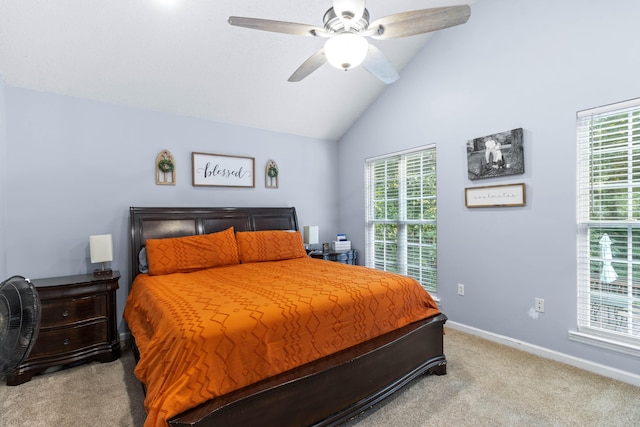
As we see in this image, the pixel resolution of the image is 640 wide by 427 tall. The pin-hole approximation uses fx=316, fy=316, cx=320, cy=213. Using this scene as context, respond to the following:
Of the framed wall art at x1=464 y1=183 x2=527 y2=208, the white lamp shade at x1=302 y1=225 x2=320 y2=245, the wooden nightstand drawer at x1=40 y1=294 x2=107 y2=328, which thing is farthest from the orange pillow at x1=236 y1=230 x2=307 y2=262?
the framed wall art at x1=464 y1=183 x2=527 y2=208

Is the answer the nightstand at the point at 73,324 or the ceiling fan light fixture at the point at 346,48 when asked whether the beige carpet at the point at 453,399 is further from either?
the ceiling fan light fixture at the point at 346,48

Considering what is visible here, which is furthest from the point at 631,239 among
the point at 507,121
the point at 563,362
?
the point at 507,121

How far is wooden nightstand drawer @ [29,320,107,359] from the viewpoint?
2439 millimetres

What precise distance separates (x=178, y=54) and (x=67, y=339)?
2603mm

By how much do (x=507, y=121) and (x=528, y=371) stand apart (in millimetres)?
2156

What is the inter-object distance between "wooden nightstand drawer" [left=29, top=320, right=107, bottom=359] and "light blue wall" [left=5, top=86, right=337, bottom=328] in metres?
0.58

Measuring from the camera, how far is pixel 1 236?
2656mm

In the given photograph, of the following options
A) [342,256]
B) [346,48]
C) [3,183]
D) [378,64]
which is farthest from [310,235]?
[3,183]

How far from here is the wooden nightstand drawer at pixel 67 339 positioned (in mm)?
→ 2439

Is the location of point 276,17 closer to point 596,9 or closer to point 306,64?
point 306,64

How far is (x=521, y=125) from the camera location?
2857 mm

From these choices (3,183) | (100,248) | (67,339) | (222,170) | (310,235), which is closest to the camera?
(67,339)

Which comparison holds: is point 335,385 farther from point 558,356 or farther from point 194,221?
point 194,221

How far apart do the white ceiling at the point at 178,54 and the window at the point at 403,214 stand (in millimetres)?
1105
